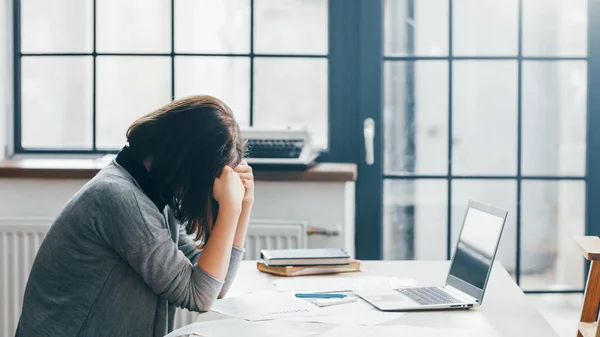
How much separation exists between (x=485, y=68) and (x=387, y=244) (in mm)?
804

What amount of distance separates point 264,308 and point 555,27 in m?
1.93

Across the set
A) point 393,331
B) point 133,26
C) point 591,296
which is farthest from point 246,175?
point 133,26

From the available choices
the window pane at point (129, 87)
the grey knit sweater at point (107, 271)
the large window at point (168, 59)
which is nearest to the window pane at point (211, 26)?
the large window at point (168, 59)

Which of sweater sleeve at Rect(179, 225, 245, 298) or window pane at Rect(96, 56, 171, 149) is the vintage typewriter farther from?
sweater sleeve at Rect(179, 225, 245, 298)

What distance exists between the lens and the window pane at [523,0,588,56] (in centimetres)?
315

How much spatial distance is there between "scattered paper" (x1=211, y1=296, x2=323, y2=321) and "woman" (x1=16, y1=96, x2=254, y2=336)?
0.05 m

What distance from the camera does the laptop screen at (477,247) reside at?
1875 millimetres

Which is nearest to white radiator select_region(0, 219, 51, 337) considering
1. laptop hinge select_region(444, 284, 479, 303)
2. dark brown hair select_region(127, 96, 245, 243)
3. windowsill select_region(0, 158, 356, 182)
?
windowsill select_region(0, 158, 356, 182)

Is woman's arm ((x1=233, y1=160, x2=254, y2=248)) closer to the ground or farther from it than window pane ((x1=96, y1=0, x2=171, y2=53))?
closer to the ground

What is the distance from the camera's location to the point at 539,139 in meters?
3.19

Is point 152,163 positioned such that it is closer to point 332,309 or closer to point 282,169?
point 332,309

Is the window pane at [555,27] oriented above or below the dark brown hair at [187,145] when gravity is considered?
above

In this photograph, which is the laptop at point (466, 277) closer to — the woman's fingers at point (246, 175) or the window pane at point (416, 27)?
the woman's fingers at point (246, 175)

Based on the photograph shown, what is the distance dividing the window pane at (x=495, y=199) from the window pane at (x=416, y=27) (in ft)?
Result: 1.78
